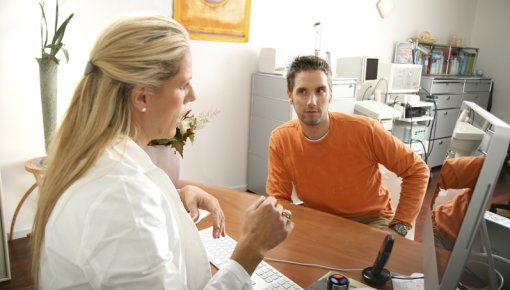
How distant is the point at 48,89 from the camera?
2242 millimetres

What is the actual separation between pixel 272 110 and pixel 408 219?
188cm

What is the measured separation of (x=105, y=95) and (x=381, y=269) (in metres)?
0.84

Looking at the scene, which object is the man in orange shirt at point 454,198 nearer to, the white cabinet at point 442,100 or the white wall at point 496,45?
the white cabinet at point 442,100

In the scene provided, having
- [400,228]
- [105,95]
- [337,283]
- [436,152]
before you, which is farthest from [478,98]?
[105,95]

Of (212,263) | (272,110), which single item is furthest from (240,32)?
(212,263)

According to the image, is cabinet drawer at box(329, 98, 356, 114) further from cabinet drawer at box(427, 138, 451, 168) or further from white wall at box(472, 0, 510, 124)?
white wall at box(472, 0, 510, 124)

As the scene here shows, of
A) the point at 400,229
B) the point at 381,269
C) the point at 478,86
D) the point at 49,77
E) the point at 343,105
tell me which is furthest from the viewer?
the point at 478,86

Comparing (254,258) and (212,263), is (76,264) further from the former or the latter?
→ (212,263)

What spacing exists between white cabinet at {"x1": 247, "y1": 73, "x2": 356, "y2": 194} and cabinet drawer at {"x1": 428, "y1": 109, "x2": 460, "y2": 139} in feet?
5.51

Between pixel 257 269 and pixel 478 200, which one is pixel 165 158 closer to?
pixel 257 269

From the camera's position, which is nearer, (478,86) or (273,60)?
(273,60)

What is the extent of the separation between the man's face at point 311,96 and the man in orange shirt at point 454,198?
88 centimetres

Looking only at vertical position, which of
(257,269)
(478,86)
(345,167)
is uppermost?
(478,86)

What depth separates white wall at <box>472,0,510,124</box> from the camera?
537 centimetres
